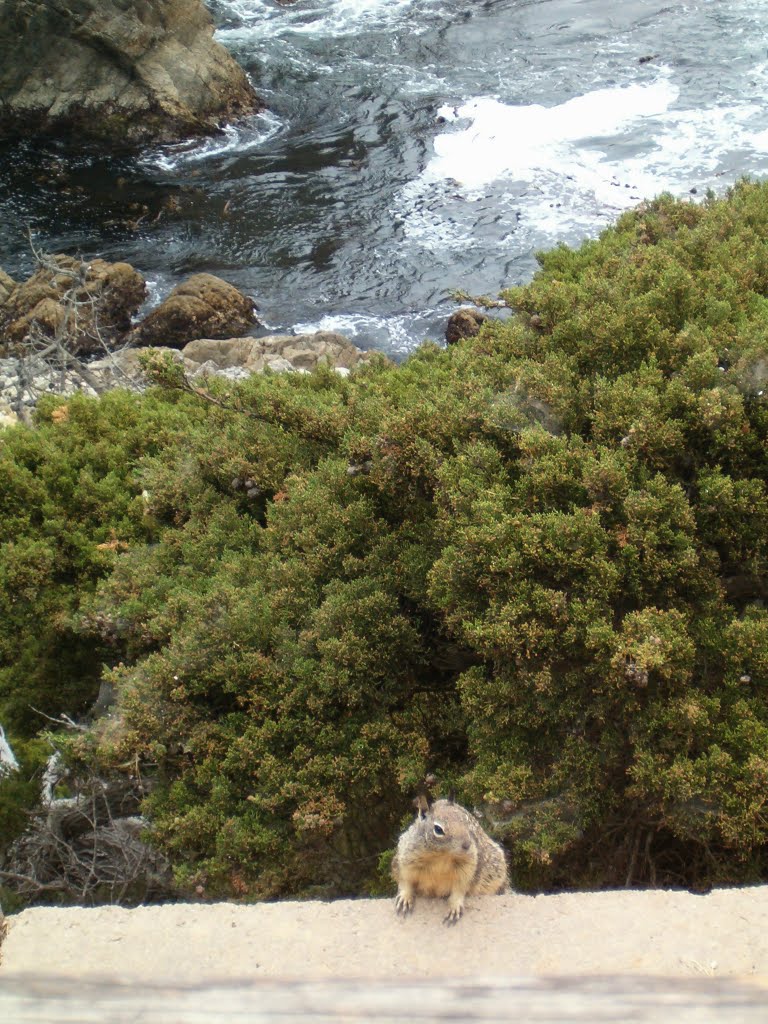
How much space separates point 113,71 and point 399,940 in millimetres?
23569

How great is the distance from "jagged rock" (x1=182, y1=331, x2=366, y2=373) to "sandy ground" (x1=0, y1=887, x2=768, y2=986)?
447 inches

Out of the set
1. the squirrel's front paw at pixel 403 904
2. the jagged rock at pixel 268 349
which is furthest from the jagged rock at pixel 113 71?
the squirrel's front paw at pixel 403 904

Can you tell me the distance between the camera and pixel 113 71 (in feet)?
71.7

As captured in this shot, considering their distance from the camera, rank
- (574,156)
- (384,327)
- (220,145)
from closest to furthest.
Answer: (384,327) < (574,156) < (220,145)

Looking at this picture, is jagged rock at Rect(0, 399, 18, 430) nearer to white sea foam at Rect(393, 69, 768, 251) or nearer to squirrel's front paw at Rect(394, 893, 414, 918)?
white sea foam at Rect(393, 69, 768, 251)

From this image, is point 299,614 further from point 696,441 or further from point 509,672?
point 696,441

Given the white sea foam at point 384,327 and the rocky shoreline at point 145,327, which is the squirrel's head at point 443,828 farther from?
the white sea foam at point 384,327

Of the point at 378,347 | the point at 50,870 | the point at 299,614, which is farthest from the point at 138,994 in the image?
the point at 378,347

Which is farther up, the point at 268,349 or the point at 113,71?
the point at 113,71

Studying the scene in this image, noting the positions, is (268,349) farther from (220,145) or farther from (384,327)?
(220,145)

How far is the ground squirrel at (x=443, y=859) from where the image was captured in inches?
124

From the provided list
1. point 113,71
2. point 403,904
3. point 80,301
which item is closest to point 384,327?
point 80,301

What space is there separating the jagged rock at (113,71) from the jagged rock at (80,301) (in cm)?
755

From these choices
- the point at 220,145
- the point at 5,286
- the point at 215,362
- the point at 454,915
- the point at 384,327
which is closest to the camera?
the point at 454,915
